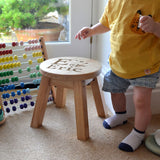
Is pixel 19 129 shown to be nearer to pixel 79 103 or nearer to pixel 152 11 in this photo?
pixel 79 103

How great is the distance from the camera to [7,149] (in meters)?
0.89

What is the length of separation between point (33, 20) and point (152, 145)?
37.0 inches

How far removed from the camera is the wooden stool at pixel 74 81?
0.91m

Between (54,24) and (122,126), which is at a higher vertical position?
(54,24)

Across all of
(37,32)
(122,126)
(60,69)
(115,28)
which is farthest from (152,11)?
(37,32)

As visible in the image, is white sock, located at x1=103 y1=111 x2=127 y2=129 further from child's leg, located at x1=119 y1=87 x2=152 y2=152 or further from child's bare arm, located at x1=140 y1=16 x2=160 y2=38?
child's bare arm, located at x1=140 y1=16 x2=160 y2=38

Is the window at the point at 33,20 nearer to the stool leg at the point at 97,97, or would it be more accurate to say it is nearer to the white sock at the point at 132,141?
the stool leg at the point at 97,97

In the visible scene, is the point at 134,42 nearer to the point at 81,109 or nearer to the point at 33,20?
the point at 81,109

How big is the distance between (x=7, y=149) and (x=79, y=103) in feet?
1.07

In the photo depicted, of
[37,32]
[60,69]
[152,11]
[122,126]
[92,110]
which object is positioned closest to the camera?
[152,11]

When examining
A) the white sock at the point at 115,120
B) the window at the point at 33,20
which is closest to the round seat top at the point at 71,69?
the white sock at the point at 115,120

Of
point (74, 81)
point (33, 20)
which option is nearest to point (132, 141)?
point (74, 81)

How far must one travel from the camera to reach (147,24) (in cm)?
78

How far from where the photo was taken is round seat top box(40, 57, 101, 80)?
896 mm
